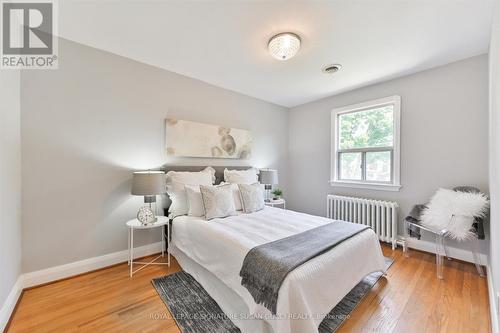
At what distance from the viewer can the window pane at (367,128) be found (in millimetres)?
3168

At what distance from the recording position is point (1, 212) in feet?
4.86

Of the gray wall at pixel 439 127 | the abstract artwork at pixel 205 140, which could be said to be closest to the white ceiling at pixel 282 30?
the gray wall at pixel 439 127

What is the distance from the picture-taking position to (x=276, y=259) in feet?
4.62

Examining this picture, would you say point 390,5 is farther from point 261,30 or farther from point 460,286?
point 460,286

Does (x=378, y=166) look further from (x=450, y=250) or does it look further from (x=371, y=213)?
(x=450, y=250)

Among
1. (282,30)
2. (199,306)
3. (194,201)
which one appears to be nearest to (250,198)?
(194,201)

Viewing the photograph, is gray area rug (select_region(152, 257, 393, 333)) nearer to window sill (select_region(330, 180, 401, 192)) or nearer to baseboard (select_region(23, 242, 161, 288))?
baseboard (select_region(23, 242, 161, 288))

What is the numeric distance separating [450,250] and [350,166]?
5.52ft

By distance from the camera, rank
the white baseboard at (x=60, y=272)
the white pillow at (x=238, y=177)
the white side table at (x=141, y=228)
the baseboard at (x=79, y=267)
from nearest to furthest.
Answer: the white baseboard at (x=60, y=272) → the baseboard at (x=79, y=267) → the white side table at (x=141, y=228) → the white pillow at (x=238, y=177)

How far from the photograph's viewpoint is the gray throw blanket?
129 centimetres

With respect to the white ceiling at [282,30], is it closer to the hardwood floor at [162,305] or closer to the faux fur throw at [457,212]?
the faux fur throw at [457,212]

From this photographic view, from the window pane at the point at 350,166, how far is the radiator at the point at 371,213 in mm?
441

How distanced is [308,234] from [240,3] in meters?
2.09

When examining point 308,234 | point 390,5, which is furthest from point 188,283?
point 390,5
